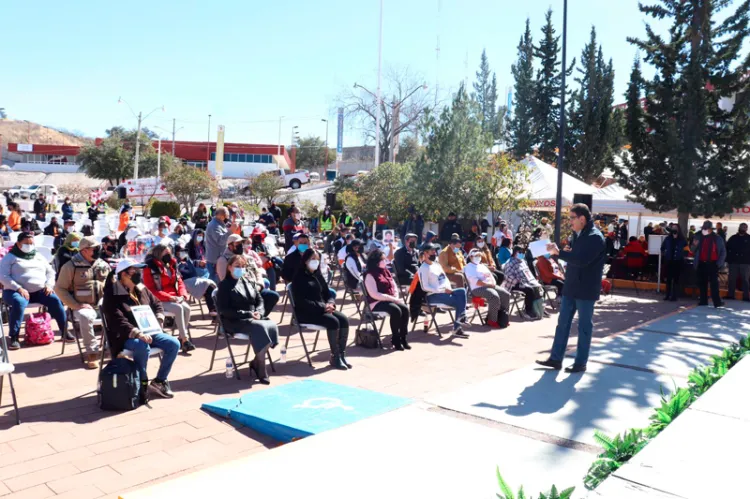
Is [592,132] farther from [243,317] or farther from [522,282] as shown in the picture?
[243,317]

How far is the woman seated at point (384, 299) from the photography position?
28.2 ft

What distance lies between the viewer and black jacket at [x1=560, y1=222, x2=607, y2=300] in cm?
707

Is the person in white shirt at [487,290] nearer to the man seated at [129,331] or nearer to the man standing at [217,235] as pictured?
the man standing at [217,235]

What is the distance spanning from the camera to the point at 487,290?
417 inches

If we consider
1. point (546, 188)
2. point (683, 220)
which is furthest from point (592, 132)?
point (683, 220)

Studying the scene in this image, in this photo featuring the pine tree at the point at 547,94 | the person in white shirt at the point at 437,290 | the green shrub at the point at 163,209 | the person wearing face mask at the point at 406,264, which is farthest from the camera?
the pine tree at the point at 547,94

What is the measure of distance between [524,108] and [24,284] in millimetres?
42026

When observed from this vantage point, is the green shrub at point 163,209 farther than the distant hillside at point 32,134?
No

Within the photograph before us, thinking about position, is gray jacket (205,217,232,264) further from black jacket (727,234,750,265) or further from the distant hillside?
the distant hillside

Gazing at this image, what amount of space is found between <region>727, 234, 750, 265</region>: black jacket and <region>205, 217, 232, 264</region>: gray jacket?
10.6m

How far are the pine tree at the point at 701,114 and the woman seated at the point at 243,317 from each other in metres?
11.7

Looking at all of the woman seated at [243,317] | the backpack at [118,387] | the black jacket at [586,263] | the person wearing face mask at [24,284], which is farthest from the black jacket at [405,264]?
the backpack at [118,387]

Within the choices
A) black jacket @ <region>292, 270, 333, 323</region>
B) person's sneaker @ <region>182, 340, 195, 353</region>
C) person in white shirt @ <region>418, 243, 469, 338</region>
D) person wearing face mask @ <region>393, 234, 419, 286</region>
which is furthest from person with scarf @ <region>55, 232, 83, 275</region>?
person wearing face mask @ <region>393, 234, 419, 286</region>

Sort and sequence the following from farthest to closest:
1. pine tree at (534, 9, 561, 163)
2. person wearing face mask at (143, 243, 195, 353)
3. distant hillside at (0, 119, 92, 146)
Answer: distant hillside at (0, 119, 92, 146)
pine tree at (534, 9, 561, 163)
person wearing face mask at (143, 243, 195, 353)
